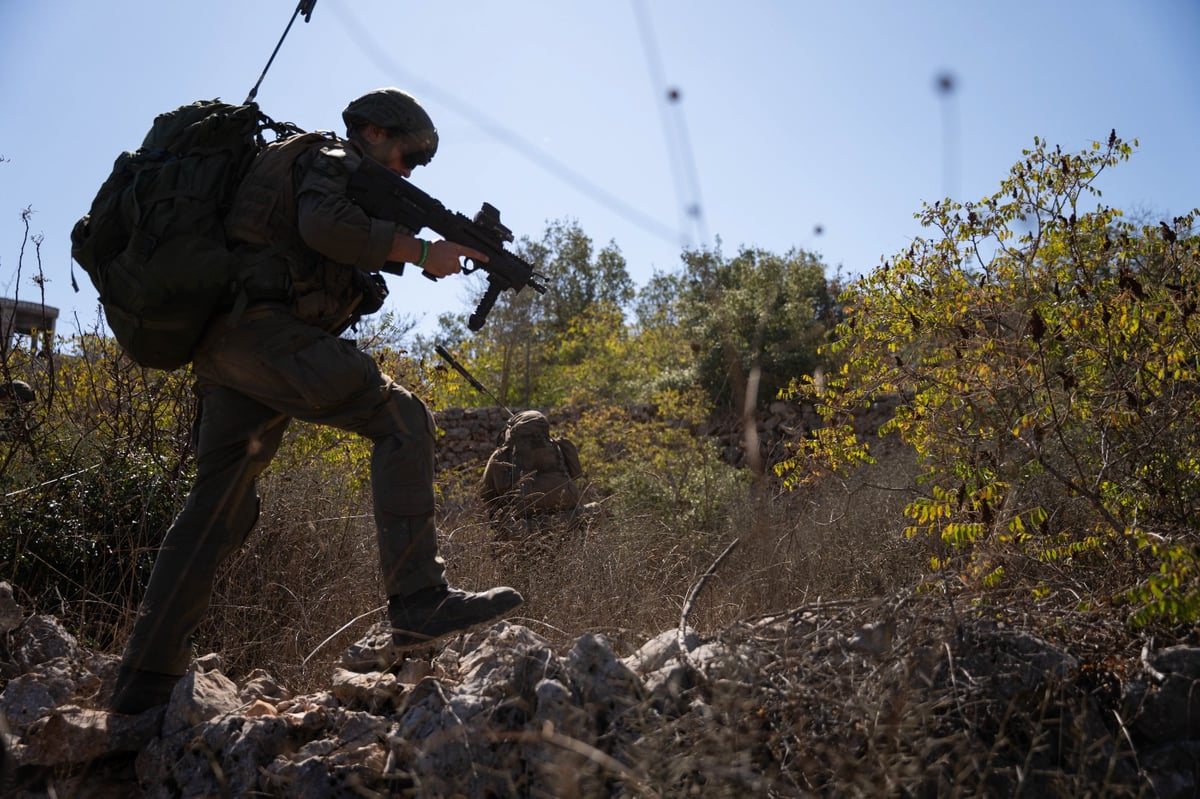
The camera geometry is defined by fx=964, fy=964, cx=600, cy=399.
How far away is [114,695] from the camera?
9.63ft

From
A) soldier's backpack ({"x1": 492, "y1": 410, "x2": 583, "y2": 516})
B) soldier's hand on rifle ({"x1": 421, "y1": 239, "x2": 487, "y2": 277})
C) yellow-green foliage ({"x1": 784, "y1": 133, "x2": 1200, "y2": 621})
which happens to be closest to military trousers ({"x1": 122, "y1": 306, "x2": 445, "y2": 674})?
soldier's hand on rifle ({"x1": 421, "y1": 239, "x2": 487, "y2": 277})

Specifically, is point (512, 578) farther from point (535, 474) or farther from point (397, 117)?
point (535, 474)

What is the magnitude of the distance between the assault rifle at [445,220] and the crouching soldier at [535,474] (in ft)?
11.3

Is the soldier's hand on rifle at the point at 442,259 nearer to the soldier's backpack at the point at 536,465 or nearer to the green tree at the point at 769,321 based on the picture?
the soldier's backpack at the point at 536,465

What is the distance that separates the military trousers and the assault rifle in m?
0.47

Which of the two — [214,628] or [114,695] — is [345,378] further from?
[214,628]

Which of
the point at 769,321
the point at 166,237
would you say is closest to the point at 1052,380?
the point at 166,237

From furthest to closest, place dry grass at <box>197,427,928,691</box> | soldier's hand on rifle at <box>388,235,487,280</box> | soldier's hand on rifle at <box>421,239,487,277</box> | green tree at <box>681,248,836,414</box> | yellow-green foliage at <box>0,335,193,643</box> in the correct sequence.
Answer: green tree at <box>681,248,836,414</box>, yellow-green foliage at <box>0,335,193,643</box>, dry grass at <box>197,427,928,691</box>, soldier's hand on rifle at <box>421,239,487,277</box>, soldier's hand on rifle at <box>388,235,487,280</box>

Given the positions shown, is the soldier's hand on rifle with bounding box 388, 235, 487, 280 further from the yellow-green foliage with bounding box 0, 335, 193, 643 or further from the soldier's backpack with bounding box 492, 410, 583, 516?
the soldier's backpack with bounding box 492, 410, 583, 516

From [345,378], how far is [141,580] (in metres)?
1.92

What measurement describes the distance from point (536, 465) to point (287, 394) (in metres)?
4.58

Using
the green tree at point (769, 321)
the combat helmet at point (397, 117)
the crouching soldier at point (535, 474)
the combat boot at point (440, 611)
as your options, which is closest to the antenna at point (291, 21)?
the combat helmet at point (397, 117)

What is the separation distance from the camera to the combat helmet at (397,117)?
3.33 m

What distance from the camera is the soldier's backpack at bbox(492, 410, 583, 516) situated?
726cm
